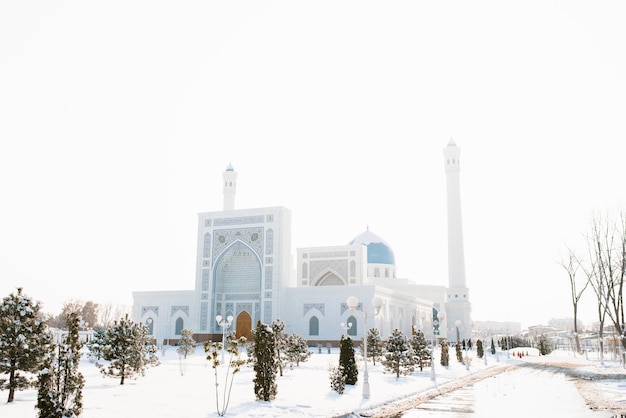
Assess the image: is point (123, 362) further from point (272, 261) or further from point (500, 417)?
point (272, 261)

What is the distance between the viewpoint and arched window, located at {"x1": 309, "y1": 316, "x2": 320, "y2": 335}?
41.6m

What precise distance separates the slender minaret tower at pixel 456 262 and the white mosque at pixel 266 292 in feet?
0.74

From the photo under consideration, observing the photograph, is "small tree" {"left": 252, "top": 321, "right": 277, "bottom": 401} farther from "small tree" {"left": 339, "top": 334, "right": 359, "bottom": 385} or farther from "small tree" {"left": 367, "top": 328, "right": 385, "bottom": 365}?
"small tree" {"left": 367, "top": 328, "right": 385, "bottom": 365}

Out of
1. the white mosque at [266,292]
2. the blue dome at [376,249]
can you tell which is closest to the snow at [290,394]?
the white mosque at [266,292]

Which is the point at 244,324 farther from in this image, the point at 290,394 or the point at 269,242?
the point at 290,394

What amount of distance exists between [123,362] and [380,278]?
43448 millimetres

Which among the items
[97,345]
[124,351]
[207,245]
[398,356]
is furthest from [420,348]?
[207,245]

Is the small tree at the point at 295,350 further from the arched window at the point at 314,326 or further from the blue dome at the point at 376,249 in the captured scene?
the blue dome at the point at 376,249

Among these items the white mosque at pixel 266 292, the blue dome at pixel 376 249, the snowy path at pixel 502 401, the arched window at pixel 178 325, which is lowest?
the snowy path at pixel 502 401

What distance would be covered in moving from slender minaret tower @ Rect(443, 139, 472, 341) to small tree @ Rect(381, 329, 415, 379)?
3303cm

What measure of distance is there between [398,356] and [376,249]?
3955cm

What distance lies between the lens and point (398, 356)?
68.8 ft

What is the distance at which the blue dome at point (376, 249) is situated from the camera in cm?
5981

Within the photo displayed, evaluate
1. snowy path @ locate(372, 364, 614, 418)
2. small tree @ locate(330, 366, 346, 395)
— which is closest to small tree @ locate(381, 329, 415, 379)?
snowy path @ locate(372, 364, 614, 418)
